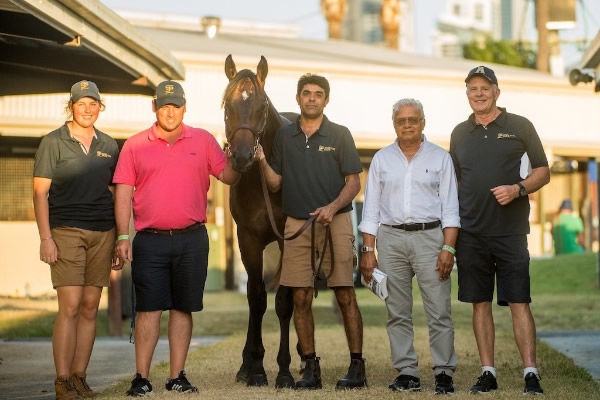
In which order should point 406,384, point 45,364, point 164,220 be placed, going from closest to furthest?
point 164,220 → point 406,384 → point 45,364

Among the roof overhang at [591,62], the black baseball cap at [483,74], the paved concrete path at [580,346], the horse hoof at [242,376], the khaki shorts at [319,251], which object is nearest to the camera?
the black baseball cap at [483,74]

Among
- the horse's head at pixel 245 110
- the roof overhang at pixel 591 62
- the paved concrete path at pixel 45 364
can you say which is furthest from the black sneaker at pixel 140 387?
the roof overhang at pixel 591 62

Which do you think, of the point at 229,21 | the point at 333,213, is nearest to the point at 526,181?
the point at 333,213

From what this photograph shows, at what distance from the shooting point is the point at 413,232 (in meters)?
7.79

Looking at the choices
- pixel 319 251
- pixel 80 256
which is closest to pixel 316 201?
pixel 319 251

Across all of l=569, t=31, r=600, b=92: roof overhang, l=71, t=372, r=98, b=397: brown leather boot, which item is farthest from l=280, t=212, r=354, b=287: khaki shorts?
l=569, t=31, r=600, b=92: roof overhang

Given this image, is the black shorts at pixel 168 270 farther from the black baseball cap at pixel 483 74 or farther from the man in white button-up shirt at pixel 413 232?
the black baseball cap at pixel 483 74

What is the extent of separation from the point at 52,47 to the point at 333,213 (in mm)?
3867

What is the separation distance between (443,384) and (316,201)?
1524 mm

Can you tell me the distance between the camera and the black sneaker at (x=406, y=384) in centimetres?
775

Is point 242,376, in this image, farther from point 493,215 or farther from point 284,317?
point 493,215

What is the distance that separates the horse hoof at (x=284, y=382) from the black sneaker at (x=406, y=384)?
717 mm

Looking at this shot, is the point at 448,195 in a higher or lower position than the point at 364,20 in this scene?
lower

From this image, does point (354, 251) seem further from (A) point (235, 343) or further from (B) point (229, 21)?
(B) point (229, 21)
